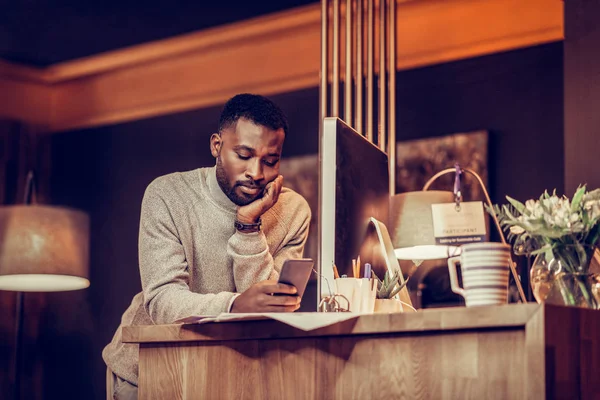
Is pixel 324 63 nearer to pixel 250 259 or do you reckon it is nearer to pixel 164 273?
pixel 250 259

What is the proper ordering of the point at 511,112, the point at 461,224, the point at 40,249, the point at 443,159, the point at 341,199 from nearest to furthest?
the point at 341,199
the point at 461,224
the point at 40,249
the point at 511,112
the point at 443,159

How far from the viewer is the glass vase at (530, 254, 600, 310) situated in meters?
1.98

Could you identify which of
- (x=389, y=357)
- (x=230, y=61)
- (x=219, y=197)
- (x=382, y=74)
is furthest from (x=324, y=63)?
(x=230, y=61)

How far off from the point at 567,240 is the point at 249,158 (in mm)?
847

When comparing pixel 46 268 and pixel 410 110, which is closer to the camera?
pixel 46 268

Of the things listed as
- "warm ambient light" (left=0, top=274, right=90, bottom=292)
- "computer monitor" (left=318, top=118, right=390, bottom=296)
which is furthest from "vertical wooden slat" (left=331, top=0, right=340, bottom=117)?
"warm ambient light" (left=0, top=274, right=90, bottom=292)

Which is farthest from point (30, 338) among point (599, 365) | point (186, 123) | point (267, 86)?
point (599, 365)

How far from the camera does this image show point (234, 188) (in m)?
2.47

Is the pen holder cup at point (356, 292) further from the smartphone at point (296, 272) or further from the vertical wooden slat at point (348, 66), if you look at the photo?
the vertical wooden slat at point (348, 66)

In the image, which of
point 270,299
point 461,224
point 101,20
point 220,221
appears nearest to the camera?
point 270,299

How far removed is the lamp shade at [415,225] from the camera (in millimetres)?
2824

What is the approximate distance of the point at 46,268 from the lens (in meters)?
4.40

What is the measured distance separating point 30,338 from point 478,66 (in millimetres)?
3571

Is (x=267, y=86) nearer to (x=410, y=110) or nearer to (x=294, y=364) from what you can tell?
(x=410, y=110)
